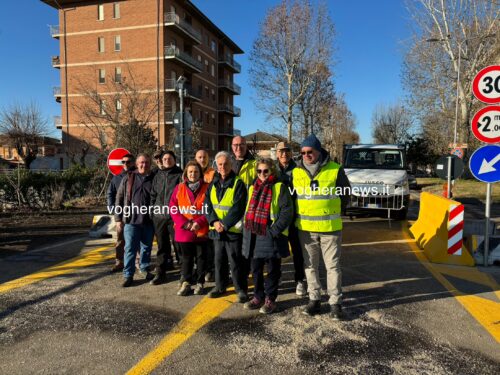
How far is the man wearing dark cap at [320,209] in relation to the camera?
4.00 m

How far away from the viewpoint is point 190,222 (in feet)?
15.5

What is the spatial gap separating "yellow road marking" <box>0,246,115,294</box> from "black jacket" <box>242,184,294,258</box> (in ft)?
11.1

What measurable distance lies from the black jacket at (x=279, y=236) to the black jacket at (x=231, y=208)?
0.38 meters

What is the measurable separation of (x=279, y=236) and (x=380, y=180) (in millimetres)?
7157

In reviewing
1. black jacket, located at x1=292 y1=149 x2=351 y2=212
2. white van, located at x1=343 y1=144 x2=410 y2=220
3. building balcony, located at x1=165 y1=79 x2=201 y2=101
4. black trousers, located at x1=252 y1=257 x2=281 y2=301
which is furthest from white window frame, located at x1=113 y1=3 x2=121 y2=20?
black trousers, located at x1=252 y1=257 x2=281 y2=301

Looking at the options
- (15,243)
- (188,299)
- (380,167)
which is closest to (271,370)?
(188,299)

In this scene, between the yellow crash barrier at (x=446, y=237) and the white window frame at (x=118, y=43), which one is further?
the white window frame at (x=118, y=43)

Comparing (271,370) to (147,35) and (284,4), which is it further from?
(147,35)

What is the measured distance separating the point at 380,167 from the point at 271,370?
9364mm

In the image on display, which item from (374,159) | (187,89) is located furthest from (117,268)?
(187,89)

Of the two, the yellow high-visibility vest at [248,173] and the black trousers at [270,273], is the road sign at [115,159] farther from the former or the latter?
the black trousers at [270,273]

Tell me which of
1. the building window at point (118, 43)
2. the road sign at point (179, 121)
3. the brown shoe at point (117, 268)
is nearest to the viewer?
the brown shoe at point (117, 268)

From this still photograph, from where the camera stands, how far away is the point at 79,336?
3637 mm

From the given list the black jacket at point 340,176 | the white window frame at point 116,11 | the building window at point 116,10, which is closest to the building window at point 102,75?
the white window frame at point 116,11
